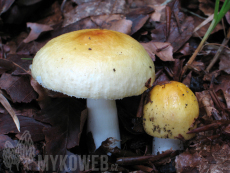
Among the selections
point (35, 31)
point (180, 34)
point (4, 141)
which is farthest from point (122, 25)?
point (4, 141)

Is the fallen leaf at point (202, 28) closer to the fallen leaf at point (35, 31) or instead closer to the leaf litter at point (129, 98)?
the leaf litter at point (129, 98)

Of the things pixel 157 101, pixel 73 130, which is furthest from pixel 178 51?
pixel 73 130

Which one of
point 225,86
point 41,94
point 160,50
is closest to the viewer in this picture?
point 41,94

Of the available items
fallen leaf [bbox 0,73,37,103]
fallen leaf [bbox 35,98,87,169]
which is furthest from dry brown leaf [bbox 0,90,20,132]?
fallen leaf [bbox 35,98,87,169]

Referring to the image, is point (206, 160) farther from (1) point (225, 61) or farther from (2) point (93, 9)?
(2) point (93, 9)

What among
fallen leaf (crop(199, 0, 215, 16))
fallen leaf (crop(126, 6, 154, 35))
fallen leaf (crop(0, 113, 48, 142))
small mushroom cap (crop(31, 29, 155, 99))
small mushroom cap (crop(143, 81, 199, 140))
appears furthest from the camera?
fallen leaf (crop(199, 0, 215, 16))

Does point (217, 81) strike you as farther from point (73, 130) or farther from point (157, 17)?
point (73, 130)

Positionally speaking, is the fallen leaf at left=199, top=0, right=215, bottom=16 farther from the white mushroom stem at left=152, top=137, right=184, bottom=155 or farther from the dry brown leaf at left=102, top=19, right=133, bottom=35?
the white mushroom stem at left=152, top=137, right=184, bottom=155
